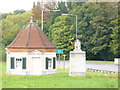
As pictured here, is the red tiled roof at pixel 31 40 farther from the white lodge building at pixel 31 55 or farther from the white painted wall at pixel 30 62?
the white painted wall at pixel 30 62

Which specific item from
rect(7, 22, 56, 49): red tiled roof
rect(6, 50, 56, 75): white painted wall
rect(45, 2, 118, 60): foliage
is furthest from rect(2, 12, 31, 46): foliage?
rect(6, 50, 56, 75): white painted wall

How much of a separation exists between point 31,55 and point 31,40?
1865 millimetres

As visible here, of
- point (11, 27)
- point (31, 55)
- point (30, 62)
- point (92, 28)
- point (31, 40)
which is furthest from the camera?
point (11, 27)

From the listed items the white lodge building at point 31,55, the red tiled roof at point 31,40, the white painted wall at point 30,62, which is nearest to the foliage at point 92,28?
the red tiled roof at point 31,40

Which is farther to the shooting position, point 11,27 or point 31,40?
point 11,27

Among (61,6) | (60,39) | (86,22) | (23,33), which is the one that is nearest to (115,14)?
(86,22)

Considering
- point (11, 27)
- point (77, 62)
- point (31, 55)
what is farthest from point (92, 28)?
point (77, 62)

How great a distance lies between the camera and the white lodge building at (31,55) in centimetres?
4012

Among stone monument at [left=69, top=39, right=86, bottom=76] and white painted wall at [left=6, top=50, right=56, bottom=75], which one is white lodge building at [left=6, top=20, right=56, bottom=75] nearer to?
white painted wall at [left=6, top=50, right=56, bottom=75]

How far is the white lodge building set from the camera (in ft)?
132

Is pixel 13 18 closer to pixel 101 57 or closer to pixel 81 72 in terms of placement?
pixel 101 57

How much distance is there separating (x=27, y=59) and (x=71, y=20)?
36.9 m

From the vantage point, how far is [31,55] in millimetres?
40375

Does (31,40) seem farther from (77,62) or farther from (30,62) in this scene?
(77,62)
